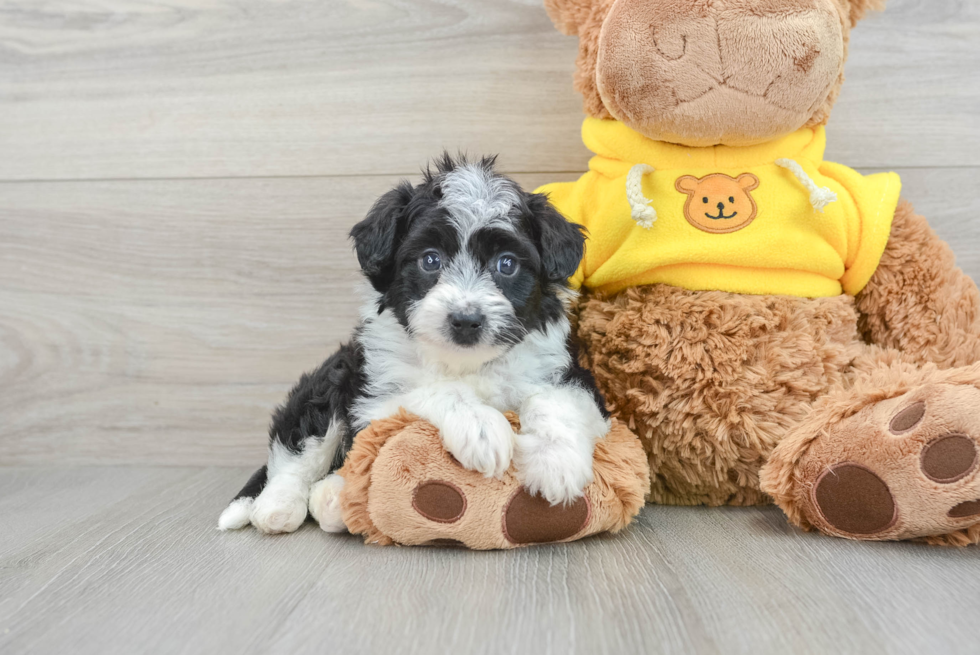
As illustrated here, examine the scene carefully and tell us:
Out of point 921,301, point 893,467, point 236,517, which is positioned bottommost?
point 236,517

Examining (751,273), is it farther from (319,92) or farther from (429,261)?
(319,92)

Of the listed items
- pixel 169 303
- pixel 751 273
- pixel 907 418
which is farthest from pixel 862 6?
pixel 169 303

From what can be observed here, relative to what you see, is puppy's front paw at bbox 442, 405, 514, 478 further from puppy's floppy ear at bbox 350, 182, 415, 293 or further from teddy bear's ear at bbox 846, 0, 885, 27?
teddy bear's ear at bbox 846, 0, 885, 27

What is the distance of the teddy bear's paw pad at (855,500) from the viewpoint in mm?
1244

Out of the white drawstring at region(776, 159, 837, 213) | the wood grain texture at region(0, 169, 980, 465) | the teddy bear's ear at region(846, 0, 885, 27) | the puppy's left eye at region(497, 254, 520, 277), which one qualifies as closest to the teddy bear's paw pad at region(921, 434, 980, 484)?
the white drawstring at region(776, 159, 837, 213)

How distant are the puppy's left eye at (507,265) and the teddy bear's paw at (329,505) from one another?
0.55 meters

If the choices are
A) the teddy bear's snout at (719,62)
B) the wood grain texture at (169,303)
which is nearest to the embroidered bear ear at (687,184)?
the teddy bear's snout at (719,62)

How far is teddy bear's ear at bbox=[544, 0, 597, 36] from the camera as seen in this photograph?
1567mm

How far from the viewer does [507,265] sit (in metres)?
1.41

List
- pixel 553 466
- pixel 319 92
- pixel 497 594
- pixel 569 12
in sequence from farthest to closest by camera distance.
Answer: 1. pixel 319 92
2. pixel 569 12
3. pixel 553 466
4. pixel 497 594

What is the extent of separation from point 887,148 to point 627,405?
112 cm

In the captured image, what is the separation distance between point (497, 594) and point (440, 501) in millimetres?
213

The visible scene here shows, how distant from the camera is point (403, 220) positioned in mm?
1449

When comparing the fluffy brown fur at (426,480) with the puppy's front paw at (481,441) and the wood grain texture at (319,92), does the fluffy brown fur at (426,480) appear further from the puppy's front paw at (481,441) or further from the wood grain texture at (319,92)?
the wood grain texture at (319,92)
